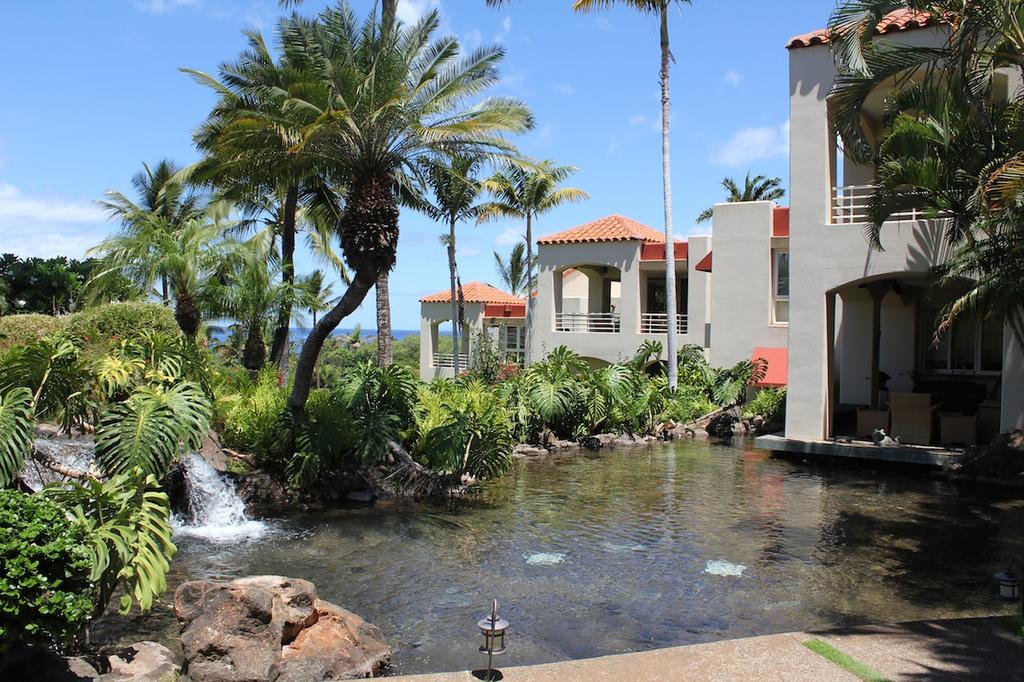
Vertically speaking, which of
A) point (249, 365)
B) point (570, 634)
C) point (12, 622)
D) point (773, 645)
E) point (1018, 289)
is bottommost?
point (570, 634)

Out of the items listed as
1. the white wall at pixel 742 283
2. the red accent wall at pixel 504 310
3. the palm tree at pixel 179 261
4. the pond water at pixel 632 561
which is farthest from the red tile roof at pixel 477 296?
the pond water at pixel 632 561

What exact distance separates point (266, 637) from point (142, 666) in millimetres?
987

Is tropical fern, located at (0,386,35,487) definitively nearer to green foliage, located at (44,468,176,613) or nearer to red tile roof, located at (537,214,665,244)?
green foliage, located at (44,468,176,613)

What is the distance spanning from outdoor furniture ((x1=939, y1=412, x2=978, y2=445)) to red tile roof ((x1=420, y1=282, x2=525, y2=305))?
24.6 meters

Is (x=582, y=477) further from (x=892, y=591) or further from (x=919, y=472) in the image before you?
(x=892, y=591)

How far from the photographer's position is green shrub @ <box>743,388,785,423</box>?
982 inches

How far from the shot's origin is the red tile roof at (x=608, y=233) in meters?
31.9

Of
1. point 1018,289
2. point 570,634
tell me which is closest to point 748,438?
point 1018,289

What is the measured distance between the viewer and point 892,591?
945 centimetres

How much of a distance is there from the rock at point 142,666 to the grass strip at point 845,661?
5062mm

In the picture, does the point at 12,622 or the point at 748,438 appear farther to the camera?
the point at 748,438

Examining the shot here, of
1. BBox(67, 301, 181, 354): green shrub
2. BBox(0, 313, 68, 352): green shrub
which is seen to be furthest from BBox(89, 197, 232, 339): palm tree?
BBox(0, 313, 68, 352): green shrub

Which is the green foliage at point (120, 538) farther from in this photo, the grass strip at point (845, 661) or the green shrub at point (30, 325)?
the green shrub at point (30, 325)

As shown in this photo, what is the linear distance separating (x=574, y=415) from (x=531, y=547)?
10792mm
